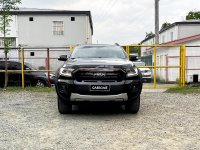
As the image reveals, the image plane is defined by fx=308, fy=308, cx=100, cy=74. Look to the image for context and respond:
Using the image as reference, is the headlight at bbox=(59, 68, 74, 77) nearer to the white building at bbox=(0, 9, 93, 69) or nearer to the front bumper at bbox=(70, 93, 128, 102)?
the front bumper at bbox=(70, 93, 128, 102)

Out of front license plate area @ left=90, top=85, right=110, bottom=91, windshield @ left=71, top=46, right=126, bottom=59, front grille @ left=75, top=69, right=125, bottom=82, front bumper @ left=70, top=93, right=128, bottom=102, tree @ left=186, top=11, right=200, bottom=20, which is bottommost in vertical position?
front bumper @ left=70, top=93, right=128, bottom=102

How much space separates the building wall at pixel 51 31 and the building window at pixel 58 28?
0.29 m

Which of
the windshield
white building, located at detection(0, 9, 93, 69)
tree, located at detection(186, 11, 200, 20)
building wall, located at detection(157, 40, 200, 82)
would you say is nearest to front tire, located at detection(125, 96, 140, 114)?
the windshield

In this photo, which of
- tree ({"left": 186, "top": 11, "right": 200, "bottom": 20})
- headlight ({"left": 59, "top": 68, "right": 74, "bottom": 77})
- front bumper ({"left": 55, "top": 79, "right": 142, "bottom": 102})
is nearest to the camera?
front bumper ({"left": 55, "top": 79, "right": 142, "bottom": 102})

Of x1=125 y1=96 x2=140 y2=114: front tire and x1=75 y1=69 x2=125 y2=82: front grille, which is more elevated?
x1=75 y1=69 x2=125 y2=82: front grille

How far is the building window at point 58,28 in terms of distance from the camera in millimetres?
30328

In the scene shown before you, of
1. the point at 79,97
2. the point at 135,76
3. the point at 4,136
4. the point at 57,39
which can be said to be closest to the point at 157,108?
the point at 135,76

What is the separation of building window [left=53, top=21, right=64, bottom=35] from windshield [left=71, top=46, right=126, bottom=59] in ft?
73.0

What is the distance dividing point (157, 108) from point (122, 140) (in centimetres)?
330

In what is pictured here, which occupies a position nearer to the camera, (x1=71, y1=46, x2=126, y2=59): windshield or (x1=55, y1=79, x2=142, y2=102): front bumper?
(x1=55, y1=79, x2=142, y2=102): front bumper

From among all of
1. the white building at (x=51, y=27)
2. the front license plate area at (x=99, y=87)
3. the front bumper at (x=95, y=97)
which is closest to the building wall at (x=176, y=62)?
the white building at (x=51, y=27)

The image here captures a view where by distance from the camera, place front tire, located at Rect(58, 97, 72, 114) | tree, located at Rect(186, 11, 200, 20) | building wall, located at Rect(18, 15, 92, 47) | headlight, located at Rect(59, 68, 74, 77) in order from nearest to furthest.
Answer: headlight, located at Rect(59, 68, 74, 77) → front tire, located at Rect(58, 97, 72, 114) → building wall, located at Rect(18, 15, 92, 47) → tree, located at Rect(186, 11, 200, 20)

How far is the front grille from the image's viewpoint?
6771 millimetres

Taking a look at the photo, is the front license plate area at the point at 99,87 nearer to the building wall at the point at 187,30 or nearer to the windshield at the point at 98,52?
the windshield at the point at 98,52
